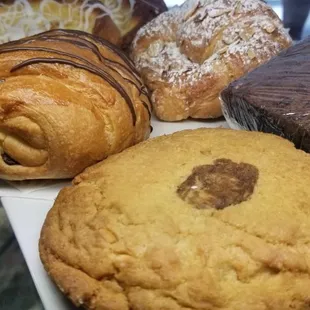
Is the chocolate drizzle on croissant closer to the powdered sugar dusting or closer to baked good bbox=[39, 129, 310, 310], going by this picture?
the powdered sugar dusting

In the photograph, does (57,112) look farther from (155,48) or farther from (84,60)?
(155,48)

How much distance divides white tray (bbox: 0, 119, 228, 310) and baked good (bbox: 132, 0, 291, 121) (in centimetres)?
44

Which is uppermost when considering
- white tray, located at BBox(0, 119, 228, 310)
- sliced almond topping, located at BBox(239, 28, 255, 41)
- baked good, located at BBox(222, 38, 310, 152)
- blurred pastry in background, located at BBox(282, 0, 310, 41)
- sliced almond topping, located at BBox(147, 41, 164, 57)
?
sliced almond topping, located at BBox(239, 28, 255, 41)

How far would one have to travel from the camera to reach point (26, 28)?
1771 millimetres

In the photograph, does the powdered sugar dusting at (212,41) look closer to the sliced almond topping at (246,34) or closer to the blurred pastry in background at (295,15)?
the sliced almond topping at (246,34)

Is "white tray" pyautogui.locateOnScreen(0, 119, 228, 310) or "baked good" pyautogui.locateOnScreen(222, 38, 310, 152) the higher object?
"baked good" pyautogui.locateOnScreen(222, 38, 310, 152)

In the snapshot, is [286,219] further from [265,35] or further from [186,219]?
[265,35]

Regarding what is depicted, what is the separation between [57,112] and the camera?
1.19 metres

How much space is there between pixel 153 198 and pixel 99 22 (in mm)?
976

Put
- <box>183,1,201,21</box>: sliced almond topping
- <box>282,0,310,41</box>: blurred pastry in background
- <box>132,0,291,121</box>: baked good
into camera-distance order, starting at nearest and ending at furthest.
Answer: <box>132,0,291,121</box>: baked good
<box>183,1,201,21</box>: sliced almond topping
<box>282,0,310,41</box>: blurred pastry in background

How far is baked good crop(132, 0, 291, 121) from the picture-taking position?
1506 mm

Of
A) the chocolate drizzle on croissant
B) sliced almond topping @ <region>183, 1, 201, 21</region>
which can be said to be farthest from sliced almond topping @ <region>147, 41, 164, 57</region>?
the chocolate drizzle on croissant

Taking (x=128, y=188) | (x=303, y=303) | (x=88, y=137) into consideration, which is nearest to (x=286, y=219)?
(x=303, y=303)

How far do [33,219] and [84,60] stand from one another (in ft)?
1.30
